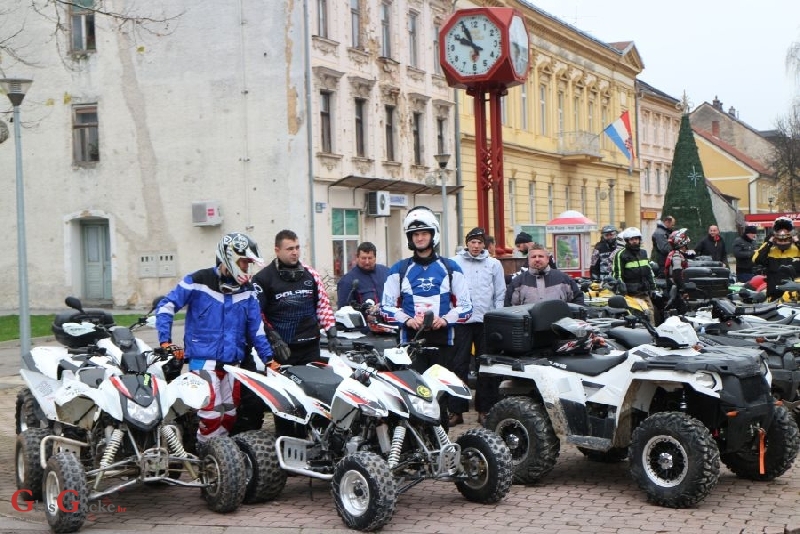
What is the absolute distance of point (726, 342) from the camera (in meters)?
9.89

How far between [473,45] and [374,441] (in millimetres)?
12566

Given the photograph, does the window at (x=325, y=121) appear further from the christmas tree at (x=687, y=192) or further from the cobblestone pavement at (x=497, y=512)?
the cobblestone pavement at (x=497, y=512)

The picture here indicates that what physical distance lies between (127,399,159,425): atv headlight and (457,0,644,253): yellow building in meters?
32.0

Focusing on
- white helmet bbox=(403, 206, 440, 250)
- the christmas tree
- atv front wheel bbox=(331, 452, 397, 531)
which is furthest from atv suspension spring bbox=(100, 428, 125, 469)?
the christmas tree

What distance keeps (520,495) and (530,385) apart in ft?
2.97

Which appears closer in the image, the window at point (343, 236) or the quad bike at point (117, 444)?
the quad bike at point (117, 444)

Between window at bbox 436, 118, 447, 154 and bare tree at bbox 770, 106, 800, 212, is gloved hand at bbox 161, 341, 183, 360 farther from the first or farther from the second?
bare tree at bbox 770, 106, 800, 212

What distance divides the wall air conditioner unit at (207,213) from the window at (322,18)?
17.1 ft

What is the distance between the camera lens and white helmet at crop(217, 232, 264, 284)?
27.3 feet

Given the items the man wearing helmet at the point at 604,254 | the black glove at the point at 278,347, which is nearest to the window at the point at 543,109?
the man wearing helmet at the point at 604,254

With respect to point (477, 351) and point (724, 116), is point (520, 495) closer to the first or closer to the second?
point (477, 351)

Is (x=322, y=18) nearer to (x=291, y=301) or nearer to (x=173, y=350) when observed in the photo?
(x=291, y=301)

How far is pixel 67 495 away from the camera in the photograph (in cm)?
720

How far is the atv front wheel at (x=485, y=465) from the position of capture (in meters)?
7.65
